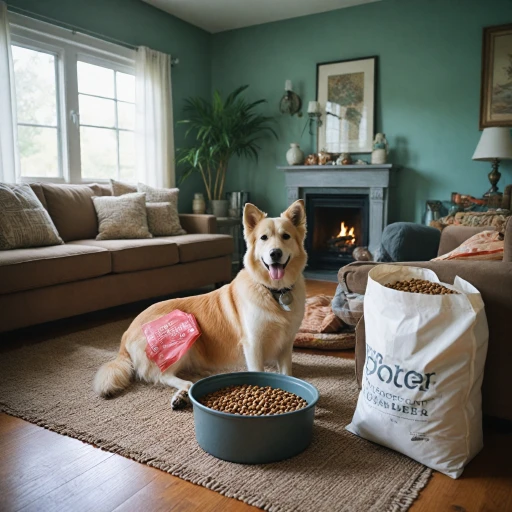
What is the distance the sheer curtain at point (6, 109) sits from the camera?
3.54 meters

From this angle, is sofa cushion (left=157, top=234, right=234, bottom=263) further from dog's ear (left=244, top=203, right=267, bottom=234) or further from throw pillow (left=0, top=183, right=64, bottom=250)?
dog's ear (left=244, top=203, right=267, bottom=234)

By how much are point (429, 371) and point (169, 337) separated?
1077 millimetres

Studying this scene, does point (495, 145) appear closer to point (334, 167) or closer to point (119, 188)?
point (334, 167)

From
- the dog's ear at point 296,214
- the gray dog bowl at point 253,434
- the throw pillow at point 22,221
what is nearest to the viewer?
the gray dog bowl at point 253,434

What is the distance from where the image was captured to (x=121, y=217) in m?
3.78

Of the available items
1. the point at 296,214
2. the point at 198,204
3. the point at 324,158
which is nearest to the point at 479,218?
the point at 324,158

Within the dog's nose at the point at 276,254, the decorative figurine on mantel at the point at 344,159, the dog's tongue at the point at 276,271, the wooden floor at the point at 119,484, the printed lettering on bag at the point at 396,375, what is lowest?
the wooden floor at the point at 119,484

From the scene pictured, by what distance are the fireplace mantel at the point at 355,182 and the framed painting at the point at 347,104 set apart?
12.8 inches

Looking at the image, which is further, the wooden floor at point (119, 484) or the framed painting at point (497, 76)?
the framed painting at point (497, 76)

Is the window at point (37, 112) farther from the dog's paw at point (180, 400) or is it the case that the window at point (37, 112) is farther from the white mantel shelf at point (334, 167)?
Answer: the dog's paw at point (180, 400)

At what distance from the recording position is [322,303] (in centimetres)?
336

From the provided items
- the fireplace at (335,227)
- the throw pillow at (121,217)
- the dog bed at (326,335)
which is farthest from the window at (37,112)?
the dog bed at (326,335)

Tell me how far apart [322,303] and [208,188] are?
2.52m

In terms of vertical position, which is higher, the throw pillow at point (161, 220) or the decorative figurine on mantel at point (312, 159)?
the decorative figurine on mantel at point (312, 159)
